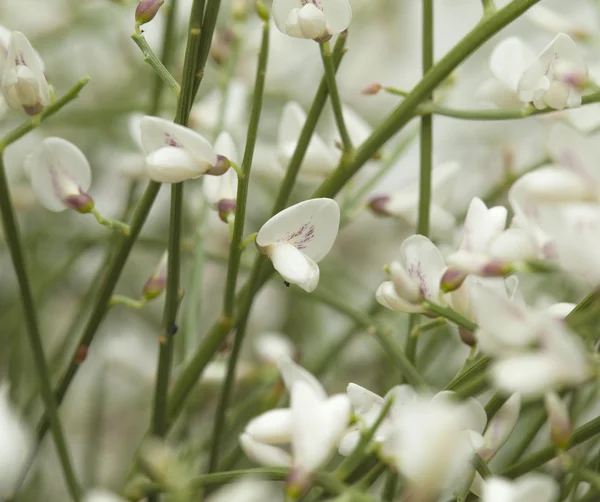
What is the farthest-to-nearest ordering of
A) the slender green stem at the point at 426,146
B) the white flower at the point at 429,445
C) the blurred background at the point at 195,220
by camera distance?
the blurred background at the point at 195,220, the slender green stem at the point at 426,146, the white flower at the point at 429,445

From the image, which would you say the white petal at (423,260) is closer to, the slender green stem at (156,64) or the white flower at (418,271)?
the white flower at (418,271)

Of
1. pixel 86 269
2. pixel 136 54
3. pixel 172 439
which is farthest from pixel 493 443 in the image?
pixel 136 54

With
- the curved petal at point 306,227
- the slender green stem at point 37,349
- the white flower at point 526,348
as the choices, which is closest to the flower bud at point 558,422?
the white flower at point 526,348

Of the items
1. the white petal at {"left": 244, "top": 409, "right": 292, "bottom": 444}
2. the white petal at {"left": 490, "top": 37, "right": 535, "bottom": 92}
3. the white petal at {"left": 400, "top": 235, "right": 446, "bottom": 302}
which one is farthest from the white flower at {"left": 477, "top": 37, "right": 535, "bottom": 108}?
the white petal at {"left": 244, "top": 409, "right": 292, "bottom": 444}

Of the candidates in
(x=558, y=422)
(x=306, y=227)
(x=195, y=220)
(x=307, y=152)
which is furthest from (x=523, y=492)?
(x=195, y=220)

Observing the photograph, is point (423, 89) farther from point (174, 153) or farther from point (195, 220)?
point (195, 220)

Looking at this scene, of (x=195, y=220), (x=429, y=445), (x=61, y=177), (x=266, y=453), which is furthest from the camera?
(x=195, y=220)

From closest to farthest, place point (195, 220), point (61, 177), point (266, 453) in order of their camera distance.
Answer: point (266, 453), point (61, 177), point (195, 220)
